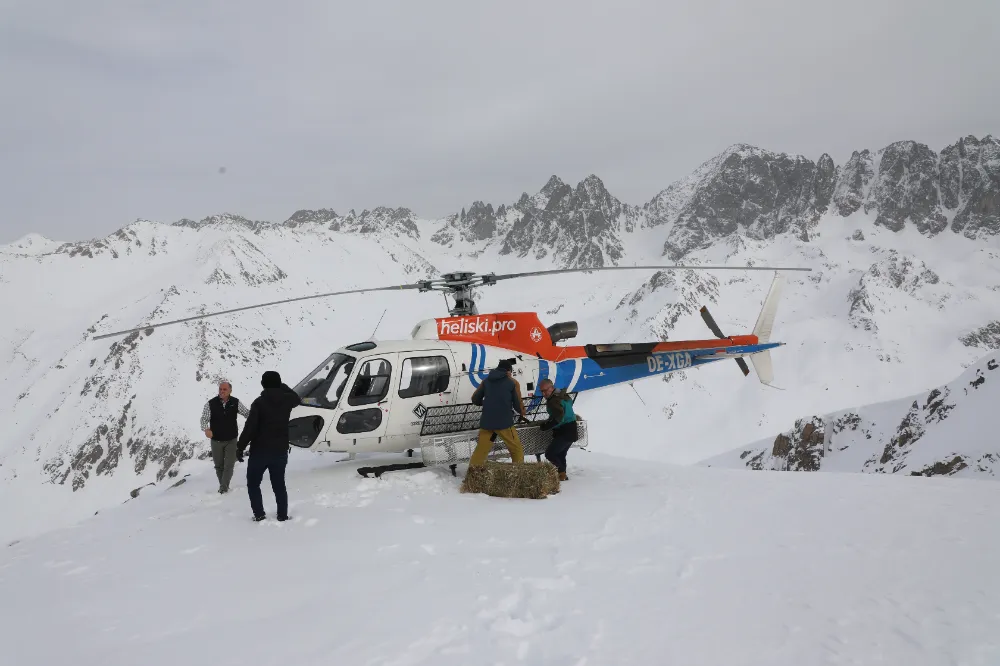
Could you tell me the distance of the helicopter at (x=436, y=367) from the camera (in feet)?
30.0

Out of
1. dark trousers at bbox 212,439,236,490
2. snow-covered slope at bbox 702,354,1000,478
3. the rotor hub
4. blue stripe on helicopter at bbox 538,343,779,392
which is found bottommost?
snow-covered slope at bbox 702,354,1000,478

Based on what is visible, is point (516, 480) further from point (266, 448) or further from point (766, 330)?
point (766, 330)

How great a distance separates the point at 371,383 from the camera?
9.37 m

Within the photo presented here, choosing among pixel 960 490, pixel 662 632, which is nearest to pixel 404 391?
pixel 662 632

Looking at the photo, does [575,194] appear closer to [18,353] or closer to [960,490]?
[18,353]

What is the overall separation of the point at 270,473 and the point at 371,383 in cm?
257

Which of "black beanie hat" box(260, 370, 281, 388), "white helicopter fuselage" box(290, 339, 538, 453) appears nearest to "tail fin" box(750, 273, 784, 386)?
"white helicopter fuselage" box(290, 339, 538, 453)

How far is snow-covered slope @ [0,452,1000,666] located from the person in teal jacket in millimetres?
1501

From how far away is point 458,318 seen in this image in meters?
10.4

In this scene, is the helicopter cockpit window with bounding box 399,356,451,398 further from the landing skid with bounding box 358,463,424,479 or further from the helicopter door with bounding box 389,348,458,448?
the landing skid with bounding box 358,463,424,479

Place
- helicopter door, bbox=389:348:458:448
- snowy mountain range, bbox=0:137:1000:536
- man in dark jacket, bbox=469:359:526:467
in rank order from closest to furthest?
man in dark jacket, bbox=469:359:526:467 < helicopter door, bbox=389:348:458:448 < snowy mountain range, bbox=0:137:1000:536

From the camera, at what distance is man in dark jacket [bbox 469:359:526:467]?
28.9ft

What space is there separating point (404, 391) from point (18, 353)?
10295 centimetres

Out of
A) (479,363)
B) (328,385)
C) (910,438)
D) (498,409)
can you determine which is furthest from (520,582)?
(910,438)
